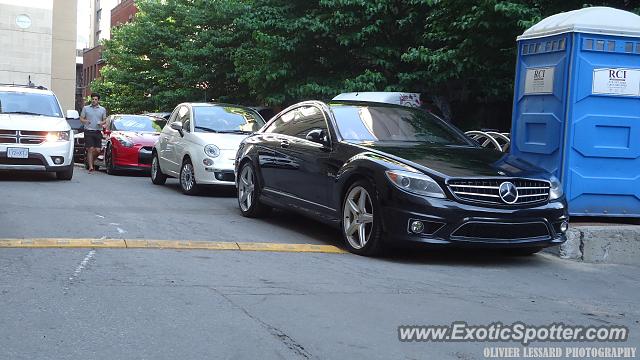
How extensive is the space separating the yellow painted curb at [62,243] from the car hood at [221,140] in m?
4.69

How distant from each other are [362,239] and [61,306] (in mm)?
3106

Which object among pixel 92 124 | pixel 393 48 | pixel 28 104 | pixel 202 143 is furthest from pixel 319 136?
pixel 393 48

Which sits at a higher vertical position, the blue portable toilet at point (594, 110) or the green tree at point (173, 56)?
the green tree at point (173, 56)

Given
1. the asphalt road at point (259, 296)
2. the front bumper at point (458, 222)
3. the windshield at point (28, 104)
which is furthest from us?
the windshield at point (28, 104)

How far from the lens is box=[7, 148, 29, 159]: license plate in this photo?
13188 millimetres

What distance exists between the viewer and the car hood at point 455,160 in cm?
687

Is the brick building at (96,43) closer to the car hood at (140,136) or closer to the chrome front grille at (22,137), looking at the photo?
the car hood at (140,136)

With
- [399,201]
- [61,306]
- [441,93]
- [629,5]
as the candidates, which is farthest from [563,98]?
[441,93]

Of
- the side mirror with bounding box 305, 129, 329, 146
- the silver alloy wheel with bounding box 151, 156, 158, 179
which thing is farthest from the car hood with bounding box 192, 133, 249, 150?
the side mirror with bounding box 305, 129, 329, 146

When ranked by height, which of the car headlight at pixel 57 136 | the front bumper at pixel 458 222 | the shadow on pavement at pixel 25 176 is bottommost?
the shadow on pavement at pixel 25 176

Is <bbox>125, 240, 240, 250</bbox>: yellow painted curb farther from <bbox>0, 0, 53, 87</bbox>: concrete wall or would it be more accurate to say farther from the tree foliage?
<bbox>0, 0, 53, 87</bbox>: concrete wall

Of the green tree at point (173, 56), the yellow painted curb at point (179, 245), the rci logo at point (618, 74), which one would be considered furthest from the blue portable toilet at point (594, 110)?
the green tree at point (173, 56)

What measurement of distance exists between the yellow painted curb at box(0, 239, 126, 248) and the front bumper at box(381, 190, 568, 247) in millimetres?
2598

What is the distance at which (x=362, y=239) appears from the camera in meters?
7.19
